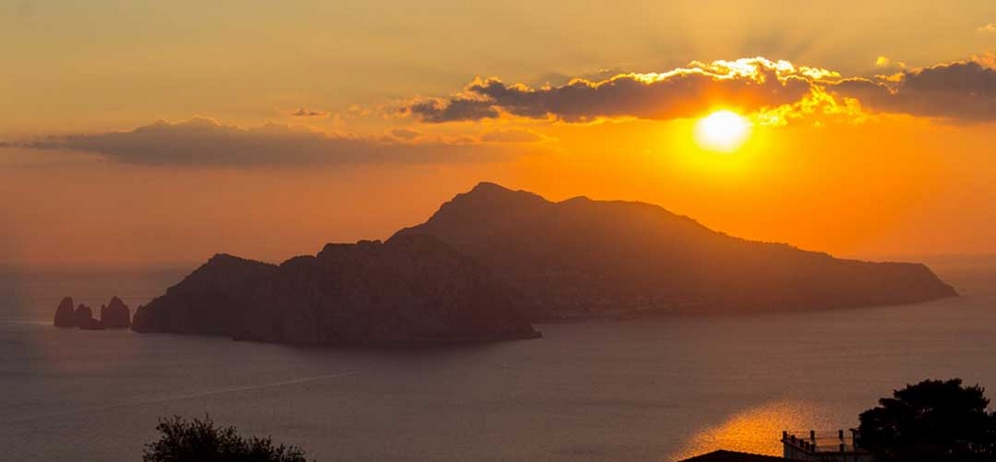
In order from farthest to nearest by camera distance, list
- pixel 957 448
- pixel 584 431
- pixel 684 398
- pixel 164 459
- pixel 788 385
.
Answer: pixel 788 385
pixel 684 398
pixel 584 431
pixel 957 448
pixel 164 459

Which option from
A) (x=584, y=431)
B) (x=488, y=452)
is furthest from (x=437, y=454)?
(x=584, y=431)

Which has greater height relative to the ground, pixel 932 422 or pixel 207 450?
pixel 932 422

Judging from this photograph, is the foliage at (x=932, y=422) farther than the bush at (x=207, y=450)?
Yes

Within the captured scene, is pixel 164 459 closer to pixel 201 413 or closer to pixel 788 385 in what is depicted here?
pixel 201 413

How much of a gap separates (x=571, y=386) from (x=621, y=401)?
21.7 metres

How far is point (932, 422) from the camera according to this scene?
78.8 m

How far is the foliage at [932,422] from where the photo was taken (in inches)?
3068

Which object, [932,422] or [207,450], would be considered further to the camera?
[932,422]

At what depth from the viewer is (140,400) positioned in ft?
618

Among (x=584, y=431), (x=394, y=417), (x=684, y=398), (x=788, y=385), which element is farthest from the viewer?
(x=788, y=385)

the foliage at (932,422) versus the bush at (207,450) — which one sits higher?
the foliage at (932,422)

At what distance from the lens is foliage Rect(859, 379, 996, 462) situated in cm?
7794

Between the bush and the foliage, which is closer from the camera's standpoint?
the bush

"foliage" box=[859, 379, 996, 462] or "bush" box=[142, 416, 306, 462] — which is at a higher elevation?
"foliage" box=[859, 379, 996, 462]
